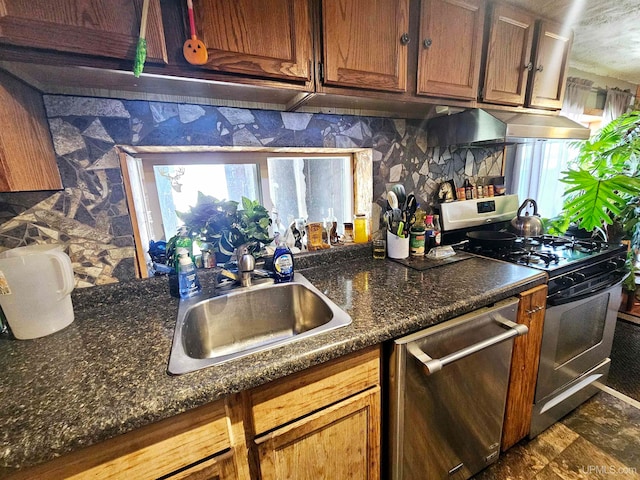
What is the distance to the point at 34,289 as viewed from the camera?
2.65 feet

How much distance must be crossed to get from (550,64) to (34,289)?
8.38 ft

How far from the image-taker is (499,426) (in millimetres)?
1192

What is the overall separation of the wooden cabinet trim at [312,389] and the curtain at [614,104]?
339 cm

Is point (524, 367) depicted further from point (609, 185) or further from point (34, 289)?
point (34, 289)

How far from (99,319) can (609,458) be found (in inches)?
89.9

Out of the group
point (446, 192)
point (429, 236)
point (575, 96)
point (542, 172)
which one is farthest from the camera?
point (542, 172)

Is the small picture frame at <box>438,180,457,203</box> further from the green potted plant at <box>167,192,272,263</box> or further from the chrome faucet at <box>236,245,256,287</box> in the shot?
the chrome faucet at <box>236,245,256,287</box>

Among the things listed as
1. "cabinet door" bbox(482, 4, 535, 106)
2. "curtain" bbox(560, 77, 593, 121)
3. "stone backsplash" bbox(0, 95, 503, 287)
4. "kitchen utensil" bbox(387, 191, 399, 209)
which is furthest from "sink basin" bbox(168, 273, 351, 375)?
"curtain" bbox(560, 77, 593, 121)

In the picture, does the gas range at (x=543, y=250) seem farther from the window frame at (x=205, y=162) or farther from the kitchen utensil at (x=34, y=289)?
the kitchen utensil at (x=34, y=289)

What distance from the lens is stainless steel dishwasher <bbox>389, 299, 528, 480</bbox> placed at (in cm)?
88

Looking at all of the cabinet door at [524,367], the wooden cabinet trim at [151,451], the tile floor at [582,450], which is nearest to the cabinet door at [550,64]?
the cabinet door at [524,367]

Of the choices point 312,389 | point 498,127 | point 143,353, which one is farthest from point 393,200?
point 143,353

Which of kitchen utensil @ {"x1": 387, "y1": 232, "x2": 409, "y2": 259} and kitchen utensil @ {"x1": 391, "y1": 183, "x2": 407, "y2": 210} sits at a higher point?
kitchen utensil @ {"x1": 391, "y1": 183, "x2": 407, "y2": 210}

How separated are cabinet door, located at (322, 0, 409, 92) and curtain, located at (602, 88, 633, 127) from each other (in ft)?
9.11
